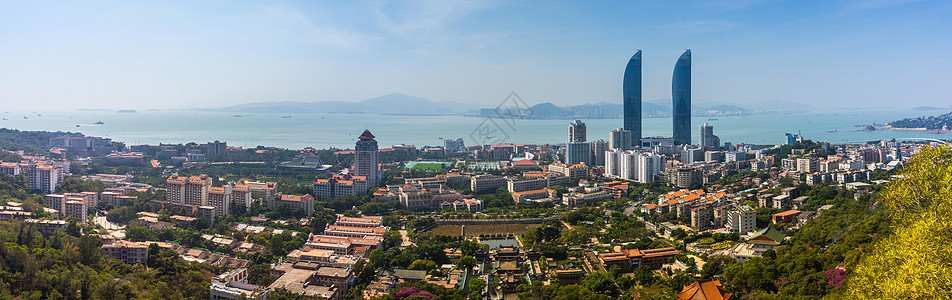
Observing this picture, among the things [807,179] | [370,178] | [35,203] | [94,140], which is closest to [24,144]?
[94,140]

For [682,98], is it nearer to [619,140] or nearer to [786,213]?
[619,140]

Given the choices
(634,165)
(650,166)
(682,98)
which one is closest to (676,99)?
(682,98)

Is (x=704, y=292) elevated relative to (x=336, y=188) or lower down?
lower down

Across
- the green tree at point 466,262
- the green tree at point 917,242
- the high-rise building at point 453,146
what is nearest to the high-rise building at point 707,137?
the high-rise building at point 453,146

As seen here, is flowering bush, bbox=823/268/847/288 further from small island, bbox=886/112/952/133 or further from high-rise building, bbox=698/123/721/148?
small island, bbox=886/112/952/133

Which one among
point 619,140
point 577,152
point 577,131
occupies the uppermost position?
point 577,131

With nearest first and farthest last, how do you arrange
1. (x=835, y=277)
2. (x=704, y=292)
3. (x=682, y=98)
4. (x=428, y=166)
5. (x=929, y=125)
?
(x=835, y=277), (x=704, y=292), (x=428, y=166), (x=682, y=98), (x=929, y=125)

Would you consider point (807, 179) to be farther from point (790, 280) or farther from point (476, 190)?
point (790, 280)

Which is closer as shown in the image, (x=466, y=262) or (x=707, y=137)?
(x=466, y=262)
